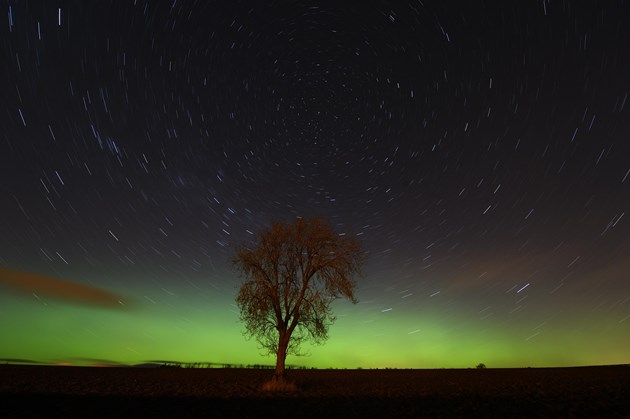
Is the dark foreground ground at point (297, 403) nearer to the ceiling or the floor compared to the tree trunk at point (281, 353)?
nearer to the floor

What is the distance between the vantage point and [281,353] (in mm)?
27641

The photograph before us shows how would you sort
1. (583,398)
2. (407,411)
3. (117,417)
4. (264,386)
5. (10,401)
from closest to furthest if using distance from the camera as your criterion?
(117,417) < (407,411) < (10,401) < (583,398) < (264,386)

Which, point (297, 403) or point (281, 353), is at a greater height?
point (281, 353)

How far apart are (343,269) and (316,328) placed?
444 cm

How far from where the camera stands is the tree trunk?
27.4 metres

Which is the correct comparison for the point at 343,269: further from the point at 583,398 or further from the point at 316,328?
the point at 583,398

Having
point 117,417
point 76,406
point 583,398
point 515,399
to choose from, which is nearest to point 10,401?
point 76,406

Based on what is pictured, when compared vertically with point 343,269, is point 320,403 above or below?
below

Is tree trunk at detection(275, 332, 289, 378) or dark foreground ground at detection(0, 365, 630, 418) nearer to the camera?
dark foreground ground at detection(0, 365, 630, 418)

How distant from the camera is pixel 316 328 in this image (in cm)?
2828

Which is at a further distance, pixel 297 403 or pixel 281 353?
pixel 281 353

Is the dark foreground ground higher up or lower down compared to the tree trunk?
lower down

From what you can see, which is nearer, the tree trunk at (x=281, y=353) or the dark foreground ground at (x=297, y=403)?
the dark foreground ground at (x=297, y=403)

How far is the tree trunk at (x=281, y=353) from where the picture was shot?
2744 cm
